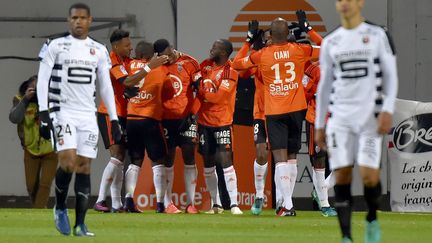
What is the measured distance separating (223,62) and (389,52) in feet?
27.0

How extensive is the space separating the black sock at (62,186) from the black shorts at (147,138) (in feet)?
19.0

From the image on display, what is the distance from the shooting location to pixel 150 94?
20.2 metres

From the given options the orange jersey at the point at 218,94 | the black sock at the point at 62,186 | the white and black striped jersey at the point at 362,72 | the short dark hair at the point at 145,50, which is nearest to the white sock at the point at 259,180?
the orange jersey at the point at 218,94


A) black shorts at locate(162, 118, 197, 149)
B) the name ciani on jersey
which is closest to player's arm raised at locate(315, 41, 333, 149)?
the name ciani on jersey

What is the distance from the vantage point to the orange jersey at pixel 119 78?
1988 centimetres

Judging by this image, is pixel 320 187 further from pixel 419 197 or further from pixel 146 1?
pixel 146 1

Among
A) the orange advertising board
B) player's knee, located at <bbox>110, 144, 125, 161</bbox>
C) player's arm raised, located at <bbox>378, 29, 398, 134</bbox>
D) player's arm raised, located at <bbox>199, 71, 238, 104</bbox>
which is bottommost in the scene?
the orange advertising board

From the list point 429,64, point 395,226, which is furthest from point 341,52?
point 429,64

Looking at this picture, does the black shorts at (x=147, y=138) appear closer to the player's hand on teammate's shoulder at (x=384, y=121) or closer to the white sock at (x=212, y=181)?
the white sock at (x=212, y=181)

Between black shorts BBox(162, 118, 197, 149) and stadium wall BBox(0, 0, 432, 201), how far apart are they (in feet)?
14.6

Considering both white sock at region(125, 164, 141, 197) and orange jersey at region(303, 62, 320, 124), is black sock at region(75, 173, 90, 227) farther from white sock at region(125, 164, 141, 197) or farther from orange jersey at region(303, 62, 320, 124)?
orange jersey at region(303, 62, 320, 124)

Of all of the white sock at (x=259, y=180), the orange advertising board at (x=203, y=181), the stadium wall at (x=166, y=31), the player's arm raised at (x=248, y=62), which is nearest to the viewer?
the player's arm raised at (x=248, y=62)

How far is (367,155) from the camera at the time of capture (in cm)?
1202

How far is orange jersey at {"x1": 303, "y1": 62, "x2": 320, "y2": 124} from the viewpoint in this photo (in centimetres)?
2006
